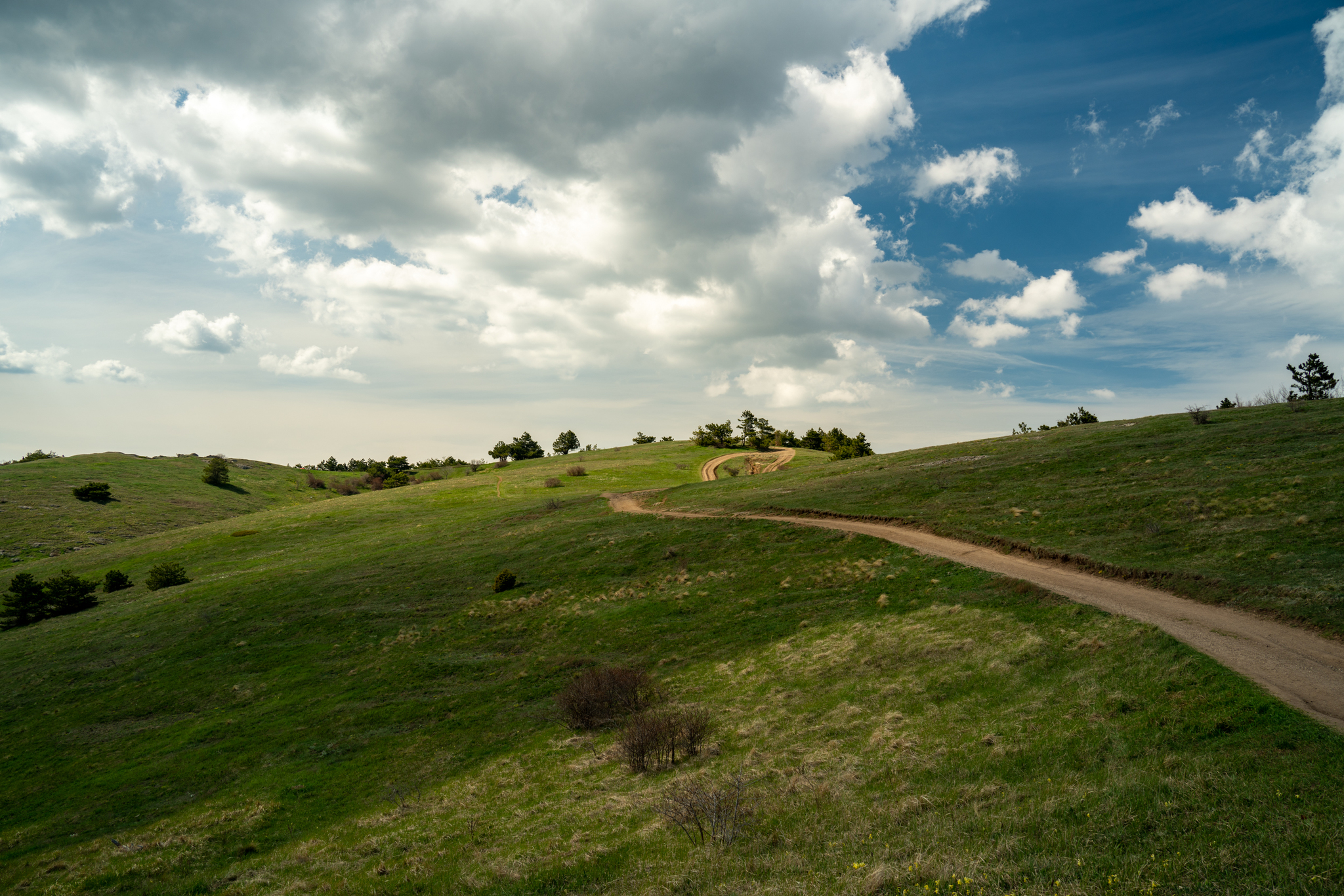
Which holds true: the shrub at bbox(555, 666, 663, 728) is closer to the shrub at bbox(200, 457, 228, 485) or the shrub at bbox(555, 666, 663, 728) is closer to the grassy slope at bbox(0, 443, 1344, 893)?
the grassy slope at bbox(0, 443, 1344, 893)

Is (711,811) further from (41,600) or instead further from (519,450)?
(519,450)

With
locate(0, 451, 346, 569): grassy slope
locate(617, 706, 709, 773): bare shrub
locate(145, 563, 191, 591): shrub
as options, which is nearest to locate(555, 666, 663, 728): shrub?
locate(617, 706, 709, 773): bare shrub

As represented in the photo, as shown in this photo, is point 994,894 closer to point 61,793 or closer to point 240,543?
point 61,793

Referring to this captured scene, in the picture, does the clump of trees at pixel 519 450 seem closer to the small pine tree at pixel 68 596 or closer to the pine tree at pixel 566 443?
the pine tree at pixel 566 443

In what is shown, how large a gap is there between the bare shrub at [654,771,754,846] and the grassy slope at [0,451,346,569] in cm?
8559

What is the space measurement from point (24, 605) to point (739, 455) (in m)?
93.3

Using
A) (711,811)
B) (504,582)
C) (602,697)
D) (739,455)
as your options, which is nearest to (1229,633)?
(711,811)

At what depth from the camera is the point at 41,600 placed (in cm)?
4325

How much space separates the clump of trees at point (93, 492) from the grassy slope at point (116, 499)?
45.7 inches

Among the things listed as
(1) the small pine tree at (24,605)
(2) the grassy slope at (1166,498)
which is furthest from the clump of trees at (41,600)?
(2) the grassy slope at (1166,498)

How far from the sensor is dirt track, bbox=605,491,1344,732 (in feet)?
43.7

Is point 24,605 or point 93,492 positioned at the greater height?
point 93,492

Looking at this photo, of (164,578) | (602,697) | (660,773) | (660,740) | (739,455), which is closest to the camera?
(660,773)

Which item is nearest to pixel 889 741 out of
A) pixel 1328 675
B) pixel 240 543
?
pixel 1328 675
